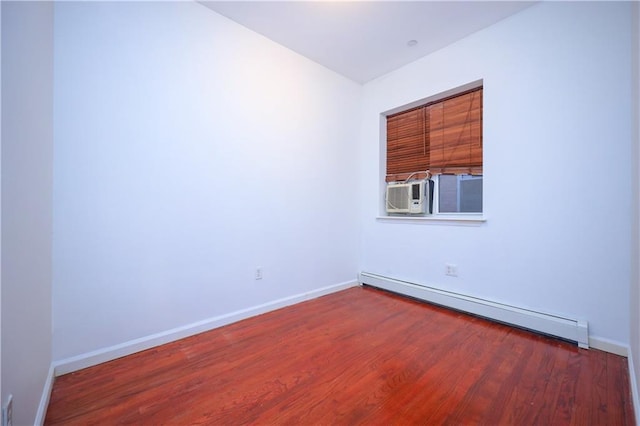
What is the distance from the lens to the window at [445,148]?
8.89ft

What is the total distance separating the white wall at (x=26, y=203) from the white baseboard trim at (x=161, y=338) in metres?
0.20

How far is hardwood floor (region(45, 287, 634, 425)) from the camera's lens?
4.23ft

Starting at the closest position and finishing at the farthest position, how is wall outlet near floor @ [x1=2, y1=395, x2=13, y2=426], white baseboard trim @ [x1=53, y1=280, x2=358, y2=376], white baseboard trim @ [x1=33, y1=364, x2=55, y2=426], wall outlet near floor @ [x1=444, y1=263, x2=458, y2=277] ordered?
wall outlet near floor @ [x1=2, y1=395, x2=13, y2=426], white baseboard trim @ [x1=33, y1=364, x2=55, y2=426], white baseboard trim @ [x1=53, y1=280, x2=358, y2=376], wall outlet near floor @ [x1=444, y1=263, x2=458, y2=277]

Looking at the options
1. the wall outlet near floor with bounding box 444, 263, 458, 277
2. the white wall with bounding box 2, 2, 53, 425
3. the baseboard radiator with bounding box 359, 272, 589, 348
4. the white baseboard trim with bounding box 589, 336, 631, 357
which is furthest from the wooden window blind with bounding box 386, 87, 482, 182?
the white wall with bounding box 2, 2, 53, 425

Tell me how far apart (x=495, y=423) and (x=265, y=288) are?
194 cm

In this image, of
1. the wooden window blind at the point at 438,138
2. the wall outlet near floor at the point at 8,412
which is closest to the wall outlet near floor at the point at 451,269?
the wooden window blind at the point at 438,138

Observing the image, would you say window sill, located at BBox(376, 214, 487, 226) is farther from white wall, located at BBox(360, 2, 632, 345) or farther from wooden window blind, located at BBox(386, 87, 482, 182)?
wooden window blind, located at BBox(386, 87, 482, 182)

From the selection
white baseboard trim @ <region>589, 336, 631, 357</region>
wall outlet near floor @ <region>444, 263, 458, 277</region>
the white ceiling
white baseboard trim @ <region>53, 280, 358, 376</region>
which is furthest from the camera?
wall outlet near floor @ <region>444, 263, 458, 277</region>

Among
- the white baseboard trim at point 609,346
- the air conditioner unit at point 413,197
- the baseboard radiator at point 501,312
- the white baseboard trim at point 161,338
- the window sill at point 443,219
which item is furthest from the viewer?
the air conditioner unit at point 413,197

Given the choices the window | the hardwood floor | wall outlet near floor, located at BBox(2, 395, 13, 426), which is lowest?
the hardwood floor

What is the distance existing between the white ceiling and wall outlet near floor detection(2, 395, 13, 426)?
8.77 feet

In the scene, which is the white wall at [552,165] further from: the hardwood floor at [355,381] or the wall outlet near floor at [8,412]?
the wall outlet near floor at [8,412]

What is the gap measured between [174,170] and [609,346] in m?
3.40

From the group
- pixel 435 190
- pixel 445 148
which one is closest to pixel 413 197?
pixel 435 190
